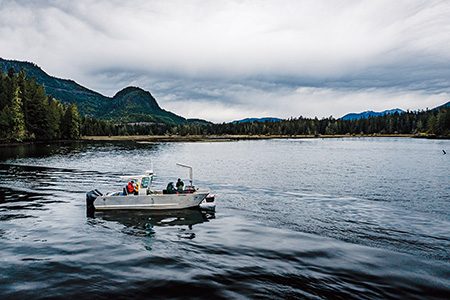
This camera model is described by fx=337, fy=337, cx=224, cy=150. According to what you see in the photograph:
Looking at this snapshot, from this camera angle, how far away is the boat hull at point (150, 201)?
109 ft

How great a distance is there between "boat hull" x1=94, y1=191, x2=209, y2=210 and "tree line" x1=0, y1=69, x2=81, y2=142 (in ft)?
362

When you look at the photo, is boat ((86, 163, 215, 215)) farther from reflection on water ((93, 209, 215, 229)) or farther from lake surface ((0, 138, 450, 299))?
lake surface ((0, 138, 450, 299))

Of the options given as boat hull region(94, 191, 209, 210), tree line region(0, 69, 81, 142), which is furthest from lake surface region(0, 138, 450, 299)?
tree line region(0, 69, 81, 142)

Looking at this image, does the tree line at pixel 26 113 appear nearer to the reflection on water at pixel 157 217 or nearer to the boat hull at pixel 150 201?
the boat hull at pixel 150 201

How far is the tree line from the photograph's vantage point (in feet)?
410

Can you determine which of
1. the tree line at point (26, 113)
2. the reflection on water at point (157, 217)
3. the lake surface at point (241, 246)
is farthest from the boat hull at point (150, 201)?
the tree line at point (26, 113)

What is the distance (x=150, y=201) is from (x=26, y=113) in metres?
131

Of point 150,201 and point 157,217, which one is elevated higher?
point 150,201

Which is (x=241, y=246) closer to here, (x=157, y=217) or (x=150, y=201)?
(x=157, y=217)

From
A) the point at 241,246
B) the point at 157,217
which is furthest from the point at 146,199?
the point at 241,246

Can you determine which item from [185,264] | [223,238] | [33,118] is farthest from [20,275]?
[33,118]

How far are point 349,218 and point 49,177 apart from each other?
48.7 m

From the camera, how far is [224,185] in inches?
2015

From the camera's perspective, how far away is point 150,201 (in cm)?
3378
